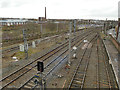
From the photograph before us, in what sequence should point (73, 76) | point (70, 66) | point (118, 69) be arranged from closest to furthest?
point (73, 76)
point (118, 69)
point (70, 66)

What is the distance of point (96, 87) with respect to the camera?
361 inches

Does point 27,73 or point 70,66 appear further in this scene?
point 70,66

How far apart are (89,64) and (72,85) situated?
5.25 metres

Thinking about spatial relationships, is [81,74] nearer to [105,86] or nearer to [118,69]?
[105,86]

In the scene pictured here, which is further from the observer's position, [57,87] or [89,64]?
[89,64]

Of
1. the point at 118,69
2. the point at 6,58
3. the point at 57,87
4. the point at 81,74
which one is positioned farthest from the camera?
the point at 6,58

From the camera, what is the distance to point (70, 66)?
1317 cm

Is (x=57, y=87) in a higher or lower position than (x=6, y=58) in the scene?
lower

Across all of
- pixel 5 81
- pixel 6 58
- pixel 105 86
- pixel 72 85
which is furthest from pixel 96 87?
pixel 6 58

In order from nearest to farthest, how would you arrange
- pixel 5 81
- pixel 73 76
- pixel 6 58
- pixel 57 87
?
pixel 57 87
pixel 5 81
pixel 73 76
pixel 6 58

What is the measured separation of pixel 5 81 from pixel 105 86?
8.80 meters

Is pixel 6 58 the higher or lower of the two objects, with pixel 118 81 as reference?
higher

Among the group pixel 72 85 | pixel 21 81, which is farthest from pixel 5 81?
pixel 72 85

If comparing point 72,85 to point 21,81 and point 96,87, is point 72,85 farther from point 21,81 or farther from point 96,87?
point 21,81
